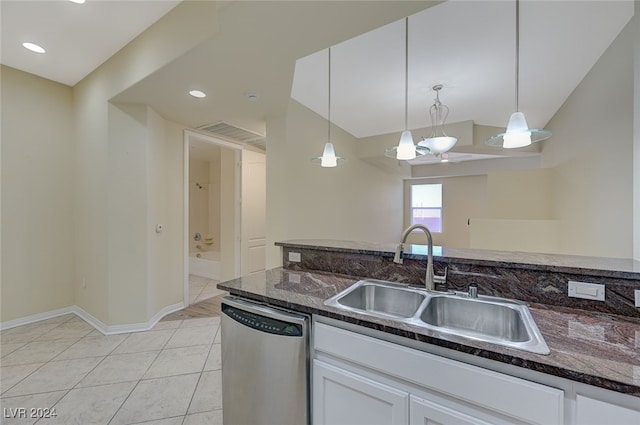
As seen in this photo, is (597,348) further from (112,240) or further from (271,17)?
(112,240)

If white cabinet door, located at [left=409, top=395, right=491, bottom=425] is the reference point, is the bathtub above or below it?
below

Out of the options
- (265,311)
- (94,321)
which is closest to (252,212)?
(94,321)

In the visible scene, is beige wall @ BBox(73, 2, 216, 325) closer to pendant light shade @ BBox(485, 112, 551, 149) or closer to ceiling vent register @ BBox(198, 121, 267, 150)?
ceiling vent register @ BBox(198, 121, 267, 150)

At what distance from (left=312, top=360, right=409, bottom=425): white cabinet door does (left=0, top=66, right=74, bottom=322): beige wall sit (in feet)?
12.5

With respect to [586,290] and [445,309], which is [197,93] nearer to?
[445,309]

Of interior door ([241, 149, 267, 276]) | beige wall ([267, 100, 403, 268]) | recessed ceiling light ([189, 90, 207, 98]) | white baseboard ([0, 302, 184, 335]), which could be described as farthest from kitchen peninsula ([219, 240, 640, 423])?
interior door ([241, 149, 267, 276])

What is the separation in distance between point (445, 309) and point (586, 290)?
59cm

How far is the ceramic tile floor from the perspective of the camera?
1.75m

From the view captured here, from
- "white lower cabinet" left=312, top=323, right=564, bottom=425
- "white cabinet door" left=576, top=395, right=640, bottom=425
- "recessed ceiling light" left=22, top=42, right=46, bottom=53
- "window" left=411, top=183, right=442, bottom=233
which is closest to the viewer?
"white cabinet door" left=576, top=395, right=640, bottom=425

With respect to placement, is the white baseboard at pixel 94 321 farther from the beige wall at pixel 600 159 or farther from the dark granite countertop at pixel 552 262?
the beige wall at pixel 600 159

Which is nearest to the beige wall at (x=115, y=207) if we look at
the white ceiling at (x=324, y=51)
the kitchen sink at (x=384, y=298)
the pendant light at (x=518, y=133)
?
the white ceiling at (x=324, y=51)

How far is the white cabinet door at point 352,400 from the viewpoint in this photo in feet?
3.38

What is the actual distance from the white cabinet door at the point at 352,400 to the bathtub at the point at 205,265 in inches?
168

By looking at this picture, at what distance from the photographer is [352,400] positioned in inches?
44.6
